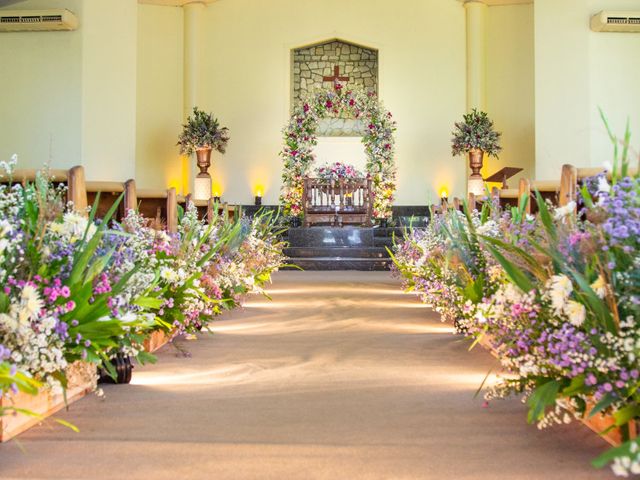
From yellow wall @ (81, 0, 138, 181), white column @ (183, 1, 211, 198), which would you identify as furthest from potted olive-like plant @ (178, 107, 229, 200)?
yellow wall @ (81, 0, 138, 181)

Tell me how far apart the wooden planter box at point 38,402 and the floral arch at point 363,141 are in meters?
10.3

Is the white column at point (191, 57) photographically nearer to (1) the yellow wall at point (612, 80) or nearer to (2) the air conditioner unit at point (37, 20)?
(2) the air conditioner unit at point (37, 20)

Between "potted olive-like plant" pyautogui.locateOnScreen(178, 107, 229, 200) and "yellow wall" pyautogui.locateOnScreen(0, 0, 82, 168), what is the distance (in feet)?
7.99

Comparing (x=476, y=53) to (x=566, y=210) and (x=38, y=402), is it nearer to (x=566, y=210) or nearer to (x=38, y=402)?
(x=566, y=210)

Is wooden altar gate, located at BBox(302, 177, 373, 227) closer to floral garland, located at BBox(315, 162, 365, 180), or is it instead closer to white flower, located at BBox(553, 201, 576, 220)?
floral garland, located at BBox(315, 162, 365, 180)


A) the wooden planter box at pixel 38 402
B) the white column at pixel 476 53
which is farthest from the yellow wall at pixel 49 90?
the wooden planter box at pixel 38 402

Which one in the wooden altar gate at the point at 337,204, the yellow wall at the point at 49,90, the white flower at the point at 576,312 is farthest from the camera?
the wooden altar gate at the point at 337,204

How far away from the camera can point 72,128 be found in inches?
421

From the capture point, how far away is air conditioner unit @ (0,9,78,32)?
10273 millimetres

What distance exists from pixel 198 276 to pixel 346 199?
894 centimetres

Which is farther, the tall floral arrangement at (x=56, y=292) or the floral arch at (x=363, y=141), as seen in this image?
the floral arch at (x=363, y=141)

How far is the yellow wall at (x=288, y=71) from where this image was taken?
13844 millimetres

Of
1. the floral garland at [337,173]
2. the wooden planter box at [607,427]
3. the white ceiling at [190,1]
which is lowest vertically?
the wooden planter box at [607,427]

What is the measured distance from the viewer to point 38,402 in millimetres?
2156
